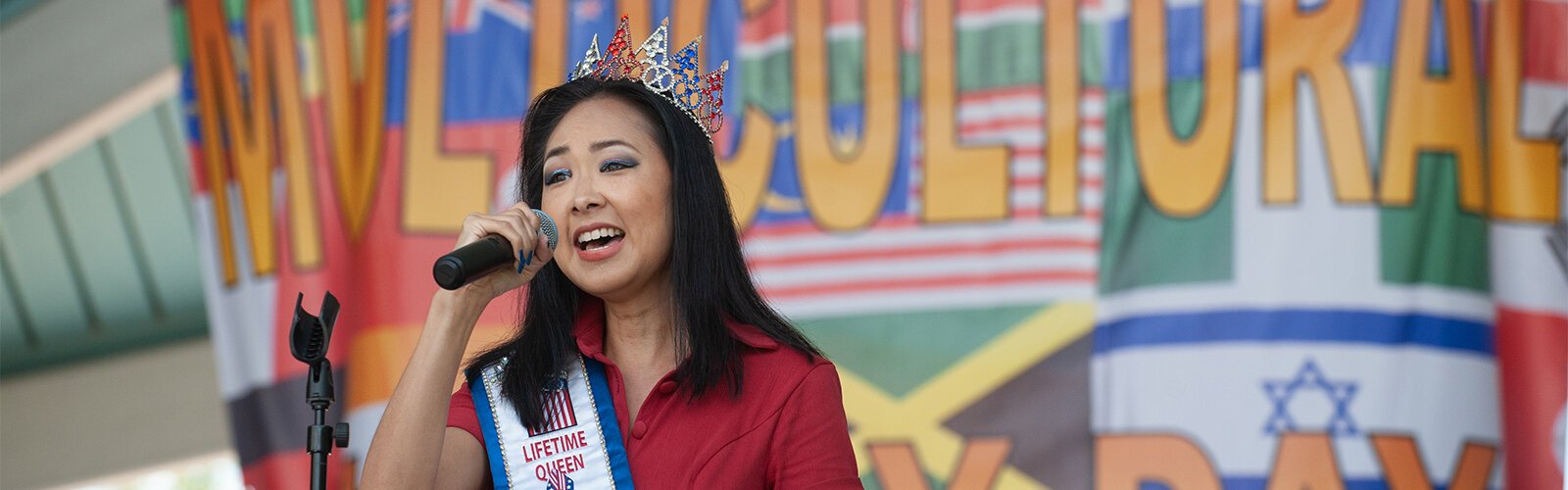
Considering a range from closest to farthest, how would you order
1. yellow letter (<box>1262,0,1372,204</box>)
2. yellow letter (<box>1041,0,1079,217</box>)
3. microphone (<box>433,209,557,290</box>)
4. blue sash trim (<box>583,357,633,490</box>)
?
microphone (<box>433,209,557,290</box>)
blue sash trim (<box>583,357,633,490</box>)
yellow letter (<box>1262,0,1372,204</box>)
yellow letter (<box>1041,0,1079,217</box>)

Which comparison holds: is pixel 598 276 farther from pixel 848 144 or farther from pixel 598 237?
pixel 848 144

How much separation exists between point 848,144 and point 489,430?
1.95 m

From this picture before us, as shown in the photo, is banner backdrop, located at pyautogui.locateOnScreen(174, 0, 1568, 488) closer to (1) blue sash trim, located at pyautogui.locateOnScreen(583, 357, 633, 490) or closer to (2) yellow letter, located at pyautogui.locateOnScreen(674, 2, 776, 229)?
(2) yellow letter, located at pyautogui.locateOnScreen(674, 2, 776, 229)

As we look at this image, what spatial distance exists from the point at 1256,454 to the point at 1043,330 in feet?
1.62

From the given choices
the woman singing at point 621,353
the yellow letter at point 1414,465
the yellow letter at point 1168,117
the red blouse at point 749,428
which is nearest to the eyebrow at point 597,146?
the woman singing at point 621,353

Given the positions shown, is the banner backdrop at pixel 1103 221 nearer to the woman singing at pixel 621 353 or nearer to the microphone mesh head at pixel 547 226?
the woman singing at pixel 621 353

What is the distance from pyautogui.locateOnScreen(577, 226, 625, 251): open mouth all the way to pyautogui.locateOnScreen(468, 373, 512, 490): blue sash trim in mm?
196

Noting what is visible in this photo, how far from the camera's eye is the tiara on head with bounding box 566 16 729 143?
1.96 metres

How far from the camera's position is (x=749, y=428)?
1.73 meters

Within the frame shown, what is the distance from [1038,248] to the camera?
3.51m

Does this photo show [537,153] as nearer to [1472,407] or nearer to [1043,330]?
[1043,330]

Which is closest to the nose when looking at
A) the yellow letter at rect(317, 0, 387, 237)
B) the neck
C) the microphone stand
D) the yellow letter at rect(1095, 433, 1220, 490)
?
the neck

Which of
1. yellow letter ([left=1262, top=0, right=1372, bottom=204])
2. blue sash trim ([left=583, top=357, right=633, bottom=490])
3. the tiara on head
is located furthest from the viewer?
yellow letter ([left=1262, top=0, right=1372, bottom=204])

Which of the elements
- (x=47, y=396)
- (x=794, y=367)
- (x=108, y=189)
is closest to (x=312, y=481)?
(x=794, y=367)
